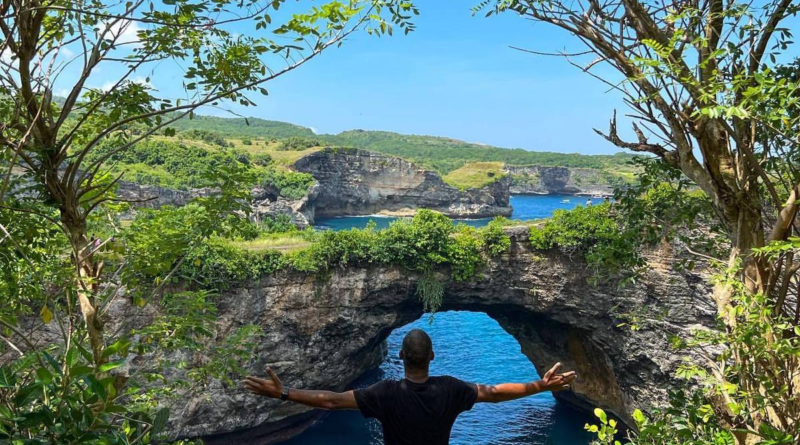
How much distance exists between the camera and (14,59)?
3902 millimetres

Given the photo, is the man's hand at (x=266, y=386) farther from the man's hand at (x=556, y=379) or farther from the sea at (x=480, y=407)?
the sea at (x=480, y=407)

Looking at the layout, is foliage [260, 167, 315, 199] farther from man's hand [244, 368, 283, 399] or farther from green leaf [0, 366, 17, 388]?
green leaf [0, 366, 17, 388]

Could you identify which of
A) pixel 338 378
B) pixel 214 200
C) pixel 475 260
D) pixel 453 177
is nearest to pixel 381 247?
pixel 475 260

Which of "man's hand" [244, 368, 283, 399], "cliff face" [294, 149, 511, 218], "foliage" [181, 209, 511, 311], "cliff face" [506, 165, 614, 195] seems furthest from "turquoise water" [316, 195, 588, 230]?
"man's hand" [244, 368, 283, 399]

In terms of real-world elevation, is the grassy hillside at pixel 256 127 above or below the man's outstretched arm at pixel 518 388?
above

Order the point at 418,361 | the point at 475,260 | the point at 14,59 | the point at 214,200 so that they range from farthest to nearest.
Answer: the point at 475,260 → the point at 214,200 → the point at 14,59 → the point at 418,361

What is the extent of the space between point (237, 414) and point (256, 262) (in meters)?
5.42

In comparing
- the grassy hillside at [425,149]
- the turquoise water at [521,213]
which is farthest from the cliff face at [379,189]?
the grassy hillside at [425,149]

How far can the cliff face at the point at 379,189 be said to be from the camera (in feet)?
238

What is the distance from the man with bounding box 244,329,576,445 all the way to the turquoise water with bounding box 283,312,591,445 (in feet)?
56.4

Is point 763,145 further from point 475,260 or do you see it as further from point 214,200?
point 475,260

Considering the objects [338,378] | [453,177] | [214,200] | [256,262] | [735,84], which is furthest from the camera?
[453,177]

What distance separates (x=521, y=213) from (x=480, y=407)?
6578cm

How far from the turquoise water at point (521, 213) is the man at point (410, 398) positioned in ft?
155
